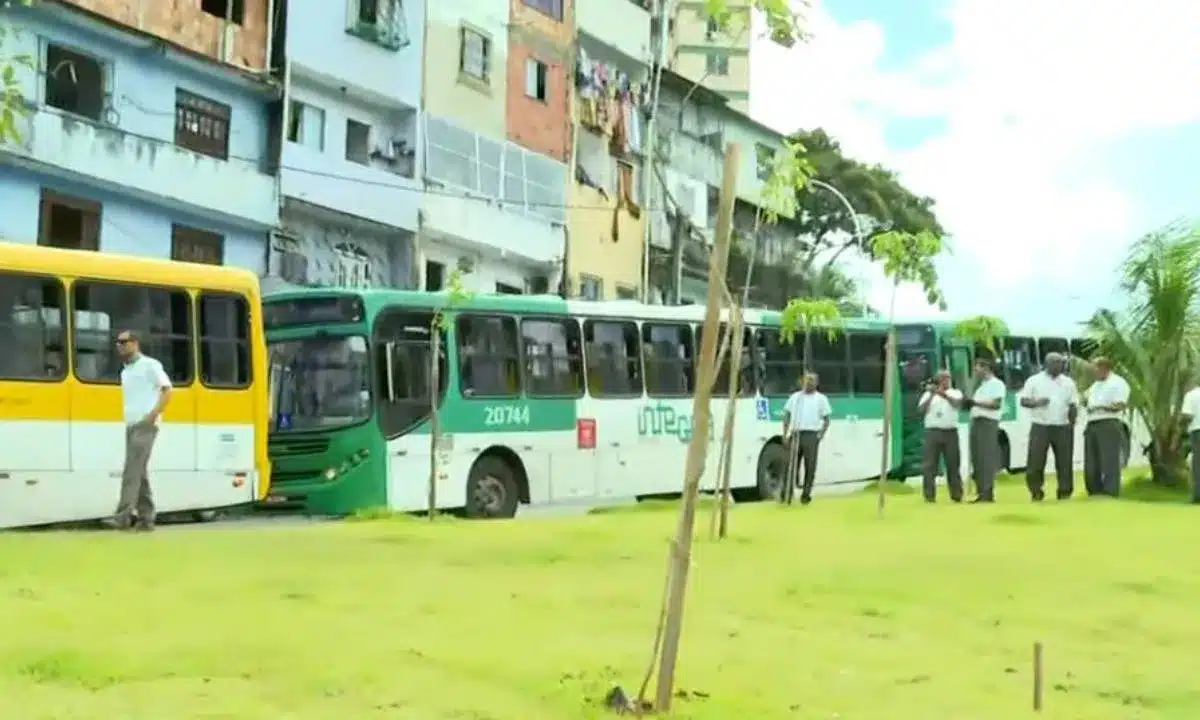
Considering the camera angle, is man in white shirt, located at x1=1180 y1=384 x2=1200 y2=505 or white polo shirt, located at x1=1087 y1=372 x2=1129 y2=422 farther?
white polo shirt, located at x1=1087 y1=372 x2=1129 y2=422

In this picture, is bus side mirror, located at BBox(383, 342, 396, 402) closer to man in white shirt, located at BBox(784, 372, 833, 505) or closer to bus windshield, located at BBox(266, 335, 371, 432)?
bus windshield, located at BBox(266, 335, 371, 432)

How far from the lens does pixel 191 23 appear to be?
27469 millimetres

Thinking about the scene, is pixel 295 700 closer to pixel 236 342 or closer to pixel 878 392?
pixel 236 342

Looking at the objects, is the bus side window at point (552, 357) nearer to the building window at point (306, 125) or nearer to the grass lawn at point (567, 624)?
the grass lawn at point (567, 624)

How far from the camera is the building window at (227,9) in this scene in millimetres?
28219

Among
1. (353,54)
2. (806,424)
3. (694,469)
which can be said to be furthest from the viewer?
(353,54)

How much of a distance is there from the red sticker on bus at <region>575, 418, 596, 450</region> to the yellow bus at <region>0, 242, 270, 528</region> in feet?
14.0

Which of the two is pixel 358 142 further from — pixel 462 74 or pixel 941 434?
pixel 941 434

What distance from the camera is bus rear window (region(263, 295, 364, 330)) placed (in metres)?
17.0

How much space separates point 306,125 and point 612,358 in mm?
12255

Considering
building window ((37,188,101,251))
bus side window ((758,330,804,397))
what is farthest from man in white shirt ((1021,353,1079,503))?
building window ((37,188,101,251))

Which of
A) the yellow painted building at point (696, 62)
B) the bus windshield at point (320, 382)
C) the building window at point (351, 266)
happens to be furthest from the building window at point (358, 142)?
the bus windshield at point (320, 382)

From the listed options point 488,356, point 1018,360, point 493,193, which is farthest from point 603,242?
point 488,356

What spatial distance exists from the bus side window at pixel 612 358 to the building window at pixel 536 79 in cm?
1779
